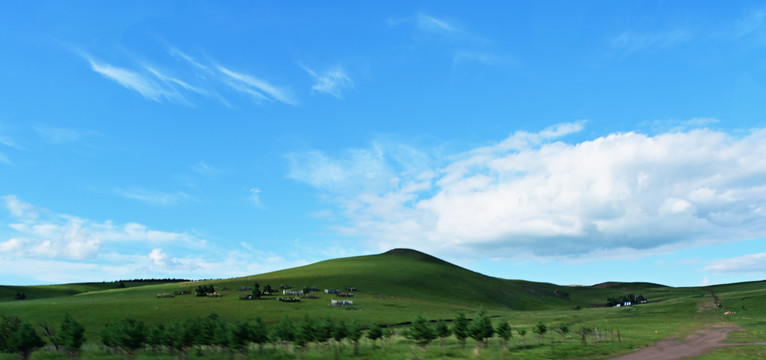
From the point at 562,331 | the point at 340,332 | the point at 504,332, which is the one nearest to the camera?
the point at 504,332

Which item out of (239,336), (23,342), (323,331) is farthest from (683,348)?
(23,342)

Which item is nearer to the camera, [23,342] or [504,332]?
[23,342]

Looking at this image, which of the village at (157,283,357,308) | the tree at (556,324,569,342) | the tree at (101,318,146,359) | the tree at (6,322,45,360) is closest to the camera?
the tree at (6,322,45,360)

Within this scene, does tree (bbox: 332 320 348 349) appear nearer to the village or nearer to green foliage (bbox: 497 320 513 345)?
green foliage (bbox: 497 320 513 345)

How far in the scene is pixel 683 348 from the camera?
63.0 m

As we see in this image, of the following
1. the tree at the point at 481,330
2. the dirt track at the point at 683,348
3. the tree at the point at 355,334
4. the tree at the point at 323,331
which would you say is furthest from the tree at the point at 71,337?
the dirt track at the point at 683,348

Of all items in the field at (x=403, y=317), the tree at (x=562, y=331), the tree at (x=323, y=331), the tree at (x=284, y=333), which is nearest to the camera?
the field at (x=403, y=317)

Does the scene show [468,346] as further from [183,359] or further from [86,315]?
[86,315]

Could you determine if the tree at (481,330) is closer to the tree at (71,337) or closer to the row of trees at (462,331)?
the row of trees at (462,331)

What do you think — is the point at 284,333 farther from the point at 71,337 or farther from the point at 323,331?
the point at 71,337

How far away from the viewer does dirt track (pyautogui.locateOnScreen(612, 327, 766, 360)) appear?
55.9 m

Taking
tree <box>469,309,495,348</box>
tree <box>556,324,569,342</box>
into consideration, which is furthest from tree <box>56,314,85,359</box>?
tree <box>556,324,569,342</box>

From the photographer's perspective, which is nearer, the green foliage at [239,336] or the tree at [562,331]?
the green foliage at [239,336]

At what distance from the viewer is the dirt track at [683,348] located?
55906 mm
